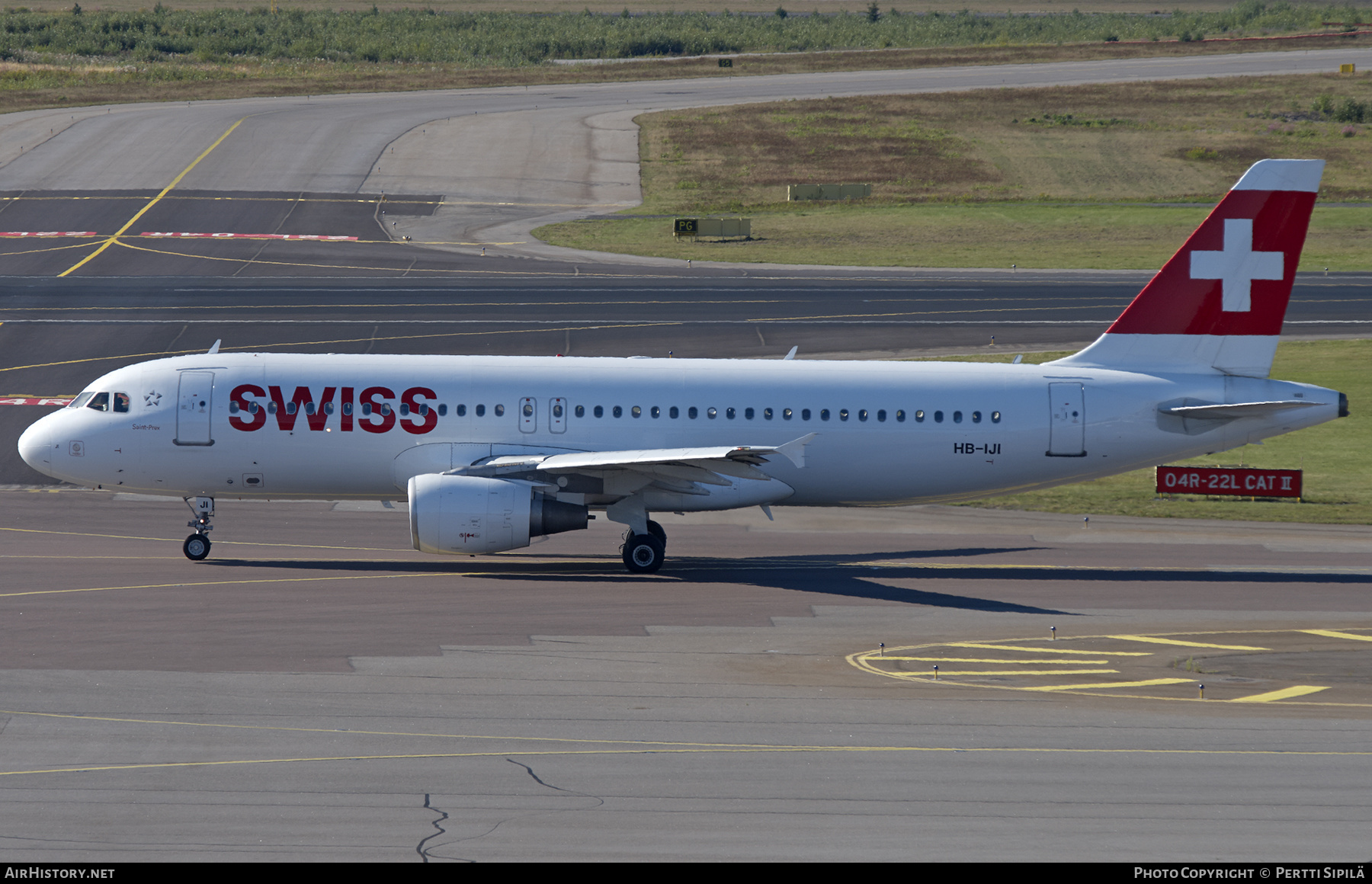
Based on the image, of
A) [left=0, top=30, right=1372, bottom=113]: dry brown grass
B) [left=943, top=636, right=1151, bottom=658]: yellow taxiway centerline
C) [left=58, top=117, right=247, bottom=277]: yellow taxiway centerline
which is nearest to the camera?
[left=943, top=636, right=1151, bottom=658]: yellow taxiway centerline

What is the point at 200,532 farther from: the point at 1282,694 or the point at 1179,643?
the point at 1282,694

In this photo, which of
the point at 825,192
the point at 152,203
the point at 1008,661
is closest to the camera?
the point at 1008,661

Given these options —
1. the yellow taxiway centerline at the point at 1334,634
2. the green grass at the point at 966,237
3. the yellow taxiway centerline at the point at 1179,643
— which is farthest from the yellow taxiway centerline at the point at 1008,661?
the green grass at the point at 966,237

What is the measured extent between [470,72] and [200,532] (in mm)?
116463

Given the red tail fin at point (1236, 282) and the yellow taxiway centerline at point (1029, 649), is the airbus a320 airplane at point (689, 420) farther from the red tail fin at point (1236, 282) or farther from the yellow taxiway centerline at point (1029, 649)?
the yellow taxiway centerline at point (1029, 649)

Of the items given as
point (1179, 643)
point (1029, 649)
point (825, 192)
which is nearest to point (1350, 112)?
point (825, 192)

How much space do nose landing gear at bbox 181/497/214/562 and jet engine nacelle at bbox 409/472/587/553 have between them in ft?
18.4

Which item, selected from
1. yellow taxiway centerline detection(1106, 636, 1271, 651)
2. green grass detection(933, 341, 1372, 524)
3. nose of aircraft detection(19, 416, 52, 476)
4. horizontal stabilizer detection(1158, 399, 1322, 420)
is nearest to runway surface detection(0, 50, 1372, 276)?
green grass detection(933, 341, 1372, 524)

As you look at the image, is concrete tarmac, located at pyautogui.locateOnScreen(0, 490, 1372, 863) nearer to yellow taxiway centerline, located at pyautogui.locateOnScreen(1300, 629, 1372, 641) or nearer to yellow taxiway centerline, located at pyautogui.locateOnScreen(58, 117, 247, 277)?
yellow taxiway centerline, located at pyautogui.locateOnScreen(1300, 629, 1372, 641)

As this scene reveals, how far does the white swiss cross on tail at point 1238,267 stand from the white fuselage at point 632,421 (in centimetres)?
201

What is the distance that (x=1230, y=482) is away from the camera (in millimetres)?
44500

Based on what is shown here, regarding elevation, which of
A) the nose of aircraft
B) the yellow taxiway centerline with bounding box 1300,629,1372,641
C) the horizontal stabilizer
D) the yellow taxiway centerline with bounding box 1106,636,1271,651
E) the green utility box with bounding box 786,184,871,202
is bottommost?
the yellow taxiway centerline with bounding box 1300,629,1372,641

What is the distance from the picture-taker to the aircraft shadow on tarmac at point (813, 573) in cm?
3372

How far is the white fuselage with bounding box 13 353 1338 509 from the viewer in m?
34.8
